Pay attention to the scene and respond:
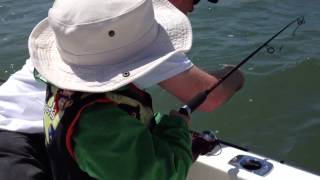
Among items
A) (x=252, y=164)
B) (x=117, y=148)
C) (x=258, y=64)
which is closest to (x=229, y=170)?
(x=252, y=164)

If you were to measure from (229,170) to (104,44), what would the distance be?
2.78 feet

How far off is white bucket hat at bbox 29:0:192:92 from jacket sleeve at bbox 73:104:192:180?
3.4 inches

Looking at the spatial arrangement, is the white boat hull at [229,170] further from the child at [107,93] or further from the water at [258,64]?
the water at [258,64]

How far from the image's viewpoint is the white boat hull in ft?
6.61

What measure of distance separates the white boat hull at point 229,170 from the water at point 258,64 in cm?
151

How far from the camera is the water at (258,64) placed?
386 centimetres

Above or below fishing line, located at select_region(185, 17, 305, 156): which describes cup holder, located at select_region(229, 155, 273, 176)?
below

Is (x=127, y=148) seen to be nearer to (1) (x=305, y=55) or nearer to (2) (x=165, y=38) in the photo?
(2) (x=165, y=38)

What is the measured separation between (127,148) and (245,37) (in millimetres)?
3987

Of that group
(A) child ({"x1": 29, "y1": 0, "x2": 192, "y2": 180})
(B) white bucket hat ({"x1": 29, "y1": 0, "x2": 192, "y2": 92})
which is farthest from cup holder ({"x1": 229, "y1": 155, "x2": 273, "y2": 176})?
(B) white bucket hat ({"x1": 29, "y1": 0, "x2": 192, "y2": 92})

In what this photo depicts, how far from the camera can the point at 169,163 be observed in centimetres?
150

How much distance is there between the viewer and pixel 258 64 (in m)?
4.79

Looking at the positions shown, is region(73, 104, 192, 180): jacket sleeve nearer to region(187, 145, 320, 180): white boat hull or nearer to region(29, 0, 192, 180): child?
region(29, 0, 192, 180): child

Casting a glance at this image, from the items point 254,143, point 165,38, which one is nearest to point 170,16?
point 165,38
